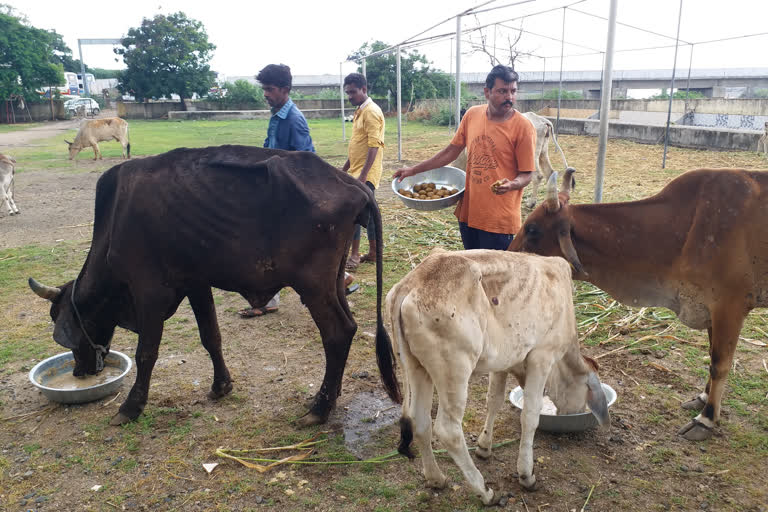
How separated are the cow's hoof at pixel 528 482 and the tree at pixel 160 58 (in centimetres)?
4364

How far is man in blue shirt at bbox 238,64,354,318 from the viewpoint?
5516mm

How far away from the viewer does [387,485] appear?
3.37 metres

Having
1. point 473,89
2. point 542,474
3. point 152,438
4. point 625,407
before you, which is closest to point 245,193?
point 152,438

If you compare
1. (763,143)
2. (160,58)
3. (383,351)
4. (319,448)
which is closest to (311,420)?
(319,448)

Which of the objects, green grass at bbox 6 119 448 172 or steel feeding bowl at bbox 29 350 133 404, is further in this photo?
green grass at bbox 6 119 448 172

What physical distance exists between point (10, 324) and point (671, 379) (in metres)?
6.18

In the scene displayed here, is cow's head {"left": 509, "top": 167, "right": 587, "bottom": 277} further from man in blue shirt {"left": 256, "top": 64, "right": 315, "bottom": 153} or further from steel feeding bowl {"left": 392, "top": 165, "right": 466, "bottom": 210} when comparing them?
man in blue shirt {"left": 256, "top": 64, "right": 315, "bottom": 153}

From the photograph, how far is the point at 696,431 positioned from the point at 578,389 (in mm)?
934

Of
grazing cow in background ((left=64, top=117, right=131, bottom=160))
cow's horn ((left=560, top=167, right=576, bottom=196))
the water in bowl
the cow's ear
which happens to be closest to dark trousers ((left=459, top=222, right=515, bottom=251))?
cow's horn ((left=560, top=167, right=576, bottom=196))

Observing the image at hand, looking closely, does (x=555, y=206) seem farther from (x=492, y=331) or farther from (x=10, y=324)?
(x=10, y=324)

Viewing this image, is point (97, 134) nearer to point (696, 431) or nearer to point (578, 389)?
point (578, 389)

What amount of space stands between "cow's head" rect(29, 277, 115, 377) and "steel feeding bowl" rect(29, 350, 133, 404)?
0.30 feet

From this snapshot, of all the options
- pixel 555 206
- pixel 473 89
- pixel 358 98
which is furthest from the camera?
pixel 473 89

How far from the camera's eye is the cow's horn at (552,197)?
4.03 metres
